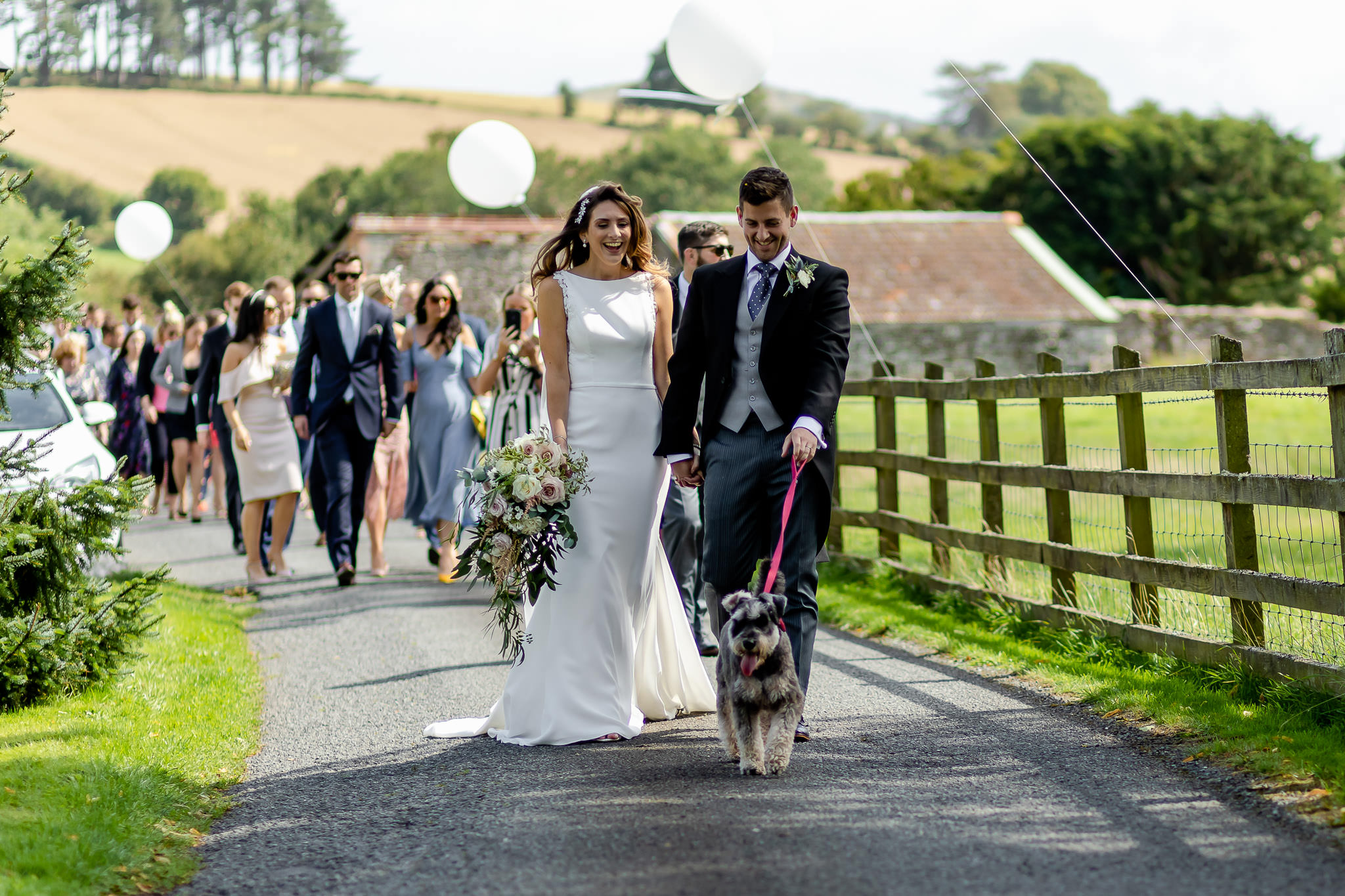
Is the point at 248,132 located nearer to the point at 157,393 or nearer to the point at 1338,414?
the point at 157,393

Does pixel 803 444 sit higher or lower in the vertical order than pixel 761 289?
lower

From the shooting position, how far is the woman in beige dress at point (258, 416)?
10.3m

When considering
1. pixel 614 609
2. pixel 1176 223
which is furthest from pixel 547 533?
pixel 1176 223

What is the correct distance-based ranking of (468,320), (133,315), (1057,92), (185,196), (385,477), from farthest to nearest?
(1057,92)
(185,196)
(133,315)
(468,320)
(385,477)

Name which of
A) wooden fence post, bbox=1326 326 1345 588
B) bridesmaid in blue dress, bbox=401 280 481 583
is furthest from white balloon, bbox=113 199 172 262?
wooden fence post, bbox=1326 326 1345 588

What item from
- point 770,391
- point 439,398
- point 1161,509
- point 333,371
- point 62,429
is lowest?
point 1161,509

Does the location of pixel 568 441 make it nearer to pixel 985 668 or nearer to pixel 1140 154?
pixel 985 668

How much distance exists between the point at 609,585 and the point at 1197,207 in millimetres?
64484

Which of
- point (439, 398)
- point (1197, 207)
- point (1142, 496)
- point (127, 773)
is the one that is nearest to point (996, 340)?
point (1197, 207)

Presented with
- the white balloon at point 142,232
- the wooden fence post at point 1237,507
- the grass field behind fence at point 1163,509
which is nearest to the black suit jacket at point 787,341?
the grass field behind fence at point 1163,509

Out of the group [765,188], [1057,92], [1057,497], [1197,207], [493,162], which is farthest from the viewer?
[1057,92]

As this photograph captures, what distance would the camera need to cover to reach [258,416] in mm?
10453

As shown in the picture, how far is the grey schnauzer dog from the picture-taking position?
4.63m

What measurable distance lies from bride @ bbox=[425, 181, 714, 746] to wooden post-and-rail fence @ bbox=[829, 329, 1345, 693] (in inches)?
92.1
